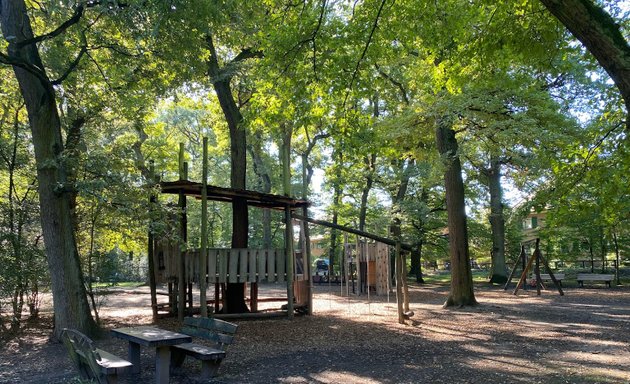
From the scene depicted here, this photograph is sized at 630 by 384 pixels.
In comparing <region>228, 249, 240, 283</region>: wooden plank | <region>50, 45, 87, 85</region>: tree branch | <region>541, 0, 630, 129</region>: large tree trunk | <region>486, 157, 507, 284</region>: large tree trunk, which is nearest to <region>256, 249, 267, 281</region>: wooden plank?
<region>228, 249, 240, 283</region>: wooden plank

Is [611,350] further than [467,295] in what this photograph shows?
No

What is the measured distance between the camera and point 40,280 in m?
10.4

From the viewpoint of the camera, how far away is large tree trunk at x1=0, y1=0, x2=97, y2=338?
8.61 m

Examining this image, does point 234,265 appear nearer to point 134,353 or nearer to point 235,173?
point 235,173

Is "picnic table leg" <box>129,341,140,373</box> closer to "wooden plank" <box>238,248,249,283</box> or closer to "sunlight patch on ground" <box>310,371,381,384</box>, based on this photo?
"sunlight patch on ground" <box>310,371,381,384</box>

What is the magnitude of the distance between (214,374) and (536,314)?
32.0ft

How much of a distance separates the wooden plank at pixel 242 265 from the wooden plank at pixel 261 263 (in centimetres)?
32

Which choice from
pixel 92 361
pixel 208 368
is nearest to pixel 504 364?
pixel 208 368

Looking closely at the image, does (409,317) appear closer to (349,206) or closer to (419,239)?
(419,239)

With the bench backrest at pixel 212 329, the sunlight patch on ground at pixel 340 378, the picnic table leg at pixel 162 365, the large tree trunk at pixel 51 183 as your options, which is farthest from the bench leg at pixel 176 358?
the large tree trunk at pixel 51 183

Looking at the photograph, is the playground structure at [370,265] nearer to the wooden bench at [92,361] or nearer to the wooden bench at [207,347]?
the wooden bench at [207,347]

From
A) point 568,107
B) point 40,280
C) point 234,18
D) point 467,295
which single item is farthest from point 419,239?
point 40,280

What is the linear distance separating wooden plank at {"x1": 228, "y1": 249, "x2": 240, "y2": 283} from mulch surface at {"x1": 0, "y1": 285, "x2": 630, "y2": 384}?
111cm

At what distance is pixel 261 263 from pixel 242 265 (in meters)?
0.50
